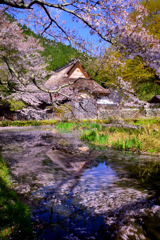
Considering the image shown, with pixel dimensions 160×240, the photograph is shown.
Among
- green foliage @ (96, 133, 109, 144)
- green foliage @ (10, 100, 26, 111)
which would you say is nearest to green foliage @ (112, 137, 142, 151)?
green foliage @ (96, 133, 109, 144)

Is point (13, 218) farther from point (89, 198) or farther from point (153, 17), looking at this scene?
point (153, 17)

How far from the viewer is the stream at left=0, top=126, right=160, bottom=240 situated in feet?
11.5

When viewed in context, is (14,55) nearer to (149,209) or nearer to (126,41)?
(126,41)

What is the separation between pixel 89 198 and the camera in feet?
15.8

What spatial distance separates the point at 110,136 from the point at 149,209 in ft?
27.7

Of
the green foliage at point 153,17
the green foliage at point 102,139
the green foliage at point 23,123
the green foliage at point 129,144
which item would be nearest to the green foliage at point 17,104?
the green foliage at point 23,123

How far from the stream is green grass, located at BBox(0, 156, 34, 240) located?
176 mm

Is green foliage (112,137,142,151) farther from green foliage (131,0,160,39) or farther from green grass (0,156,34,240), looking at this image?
green foliage (131,0,160,39)

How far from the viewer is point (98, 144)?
479 inches

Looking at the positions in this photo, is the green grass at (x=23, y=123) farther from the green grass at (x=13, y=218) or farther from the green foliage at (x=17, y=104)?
the green grass at (x=13, y=218)

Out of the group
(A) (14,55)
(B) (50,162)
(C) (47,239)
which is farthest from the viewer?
(A) (14,55)

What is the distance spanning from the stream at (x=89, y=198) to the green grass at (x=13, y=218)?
0.58 ft

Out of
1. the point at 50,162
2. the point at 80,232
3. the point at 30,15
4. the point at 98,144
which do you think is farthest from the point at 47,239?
the point at 98,144

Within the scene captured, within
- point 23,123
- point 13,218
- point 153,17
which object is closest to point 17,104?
point 23,123
